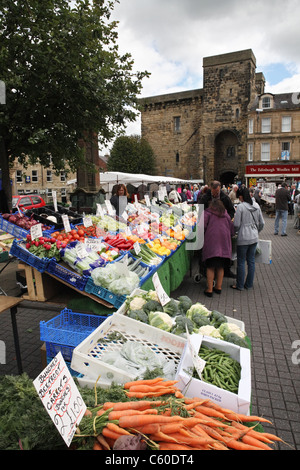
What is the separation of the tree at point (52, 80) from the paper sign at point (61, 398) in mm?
6515

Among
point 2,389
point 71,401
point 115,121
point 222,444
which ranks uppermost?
point 115,121

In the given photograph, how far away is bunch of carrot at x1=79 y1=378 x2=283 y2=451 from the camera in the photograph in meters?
1.58

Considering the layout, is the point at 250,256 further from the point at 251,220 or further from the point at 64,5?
the point at 64,5

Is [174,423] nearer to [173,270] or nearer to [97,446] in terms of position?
[97,446]

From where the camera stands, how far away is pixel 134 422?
1594 mm

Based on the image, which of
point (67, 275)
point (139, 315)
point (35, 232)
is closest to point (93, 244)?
point (35, 232)

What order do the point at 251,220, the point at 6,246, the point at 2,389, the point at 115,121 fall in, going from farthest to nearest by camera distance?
the point at 115,121, the point at 251,220, the point at 6,246, the point at 2,389

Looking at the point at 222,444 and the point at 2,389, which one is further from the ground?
the point at 2,389

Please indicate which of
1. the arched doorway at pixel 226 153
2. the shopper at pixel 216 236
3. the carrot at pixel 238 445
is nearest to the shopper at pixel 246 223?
the shopper at pixel 216 236

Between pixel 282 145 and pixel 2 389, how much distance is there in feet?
113

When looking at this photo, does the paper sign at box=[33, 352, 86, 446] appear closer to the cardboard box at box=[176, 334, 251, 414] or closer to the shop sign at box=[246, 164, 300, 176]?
the cardboard box at box=[176, 334, 251, 414]

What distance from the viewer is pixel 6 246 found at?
5395 millimetres

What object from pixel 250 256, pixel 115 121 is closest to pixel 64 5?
pixel 115 121

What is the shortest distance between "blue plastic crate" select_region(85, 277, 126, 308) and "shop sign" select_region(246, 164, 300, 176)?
31.3m
